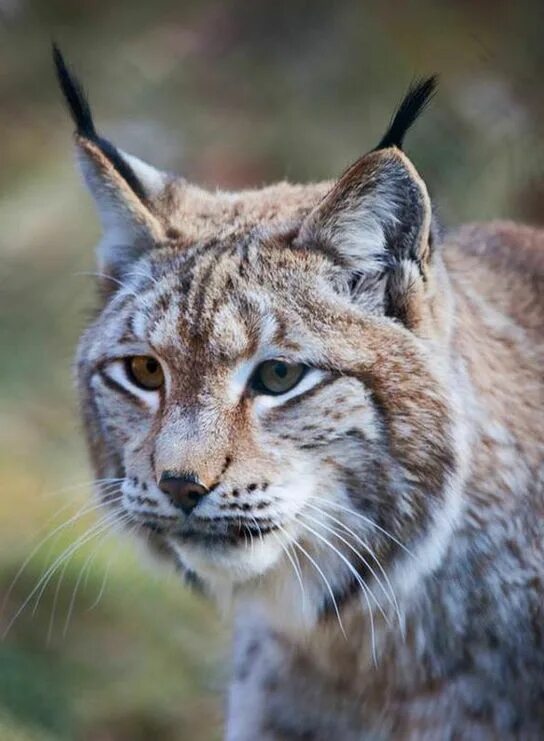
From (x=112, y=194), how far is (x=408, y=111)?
0.63 metres

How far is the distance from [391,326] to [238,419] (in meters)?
0.34

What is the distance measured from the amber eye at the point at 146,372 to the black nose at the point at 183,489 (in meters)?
0.24

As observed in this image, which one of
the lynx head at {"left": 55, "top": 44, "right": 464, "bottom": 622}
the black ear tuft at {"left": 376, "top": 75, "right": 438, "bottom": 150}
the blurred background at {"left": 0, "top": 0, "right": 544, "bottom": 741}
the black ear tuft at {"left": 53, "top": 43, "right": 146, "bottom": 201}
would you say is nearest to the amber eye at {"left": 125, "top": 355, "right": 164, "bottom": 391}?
the lynx head at {"left": 55, "top": 44, "right": 464, "bottom": 622}

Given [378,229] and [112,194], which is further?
[112,194]

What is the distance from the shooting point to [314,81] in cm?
705

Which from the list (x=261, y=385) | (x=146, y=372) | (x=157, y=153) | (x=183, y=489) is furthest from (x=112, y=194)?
(x=157, y=153)

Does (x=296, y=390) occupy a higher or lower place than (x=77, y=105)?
lower

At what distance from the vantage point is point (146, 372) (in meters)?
2.62

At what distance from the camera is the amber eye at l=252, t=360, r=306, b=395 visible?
251cm

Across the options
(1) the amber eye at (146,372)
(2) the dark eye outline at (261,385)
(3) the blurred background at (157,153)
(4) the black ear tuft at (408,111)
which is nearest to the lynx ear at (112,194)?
(1) the amber eye at (146,372)

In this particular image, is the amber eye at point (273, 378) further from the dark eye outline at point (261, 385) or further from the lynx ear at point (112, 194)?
the lynx ear at point (112, 194)

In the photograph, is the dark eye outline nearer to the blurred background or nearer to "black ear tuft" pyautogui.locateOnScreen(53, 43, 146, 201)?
"black ear tuft" pyautogui.locateOnScreen(53, 43, 146, 201)

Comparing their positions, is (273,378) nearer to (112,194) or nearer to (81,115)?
(112,194)

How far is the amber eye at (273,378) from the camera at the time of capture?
8.22ft
